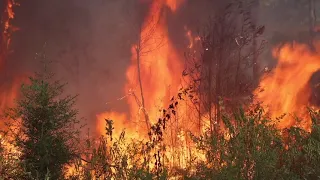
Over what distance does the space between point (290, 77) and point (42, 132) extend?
20.1 feet

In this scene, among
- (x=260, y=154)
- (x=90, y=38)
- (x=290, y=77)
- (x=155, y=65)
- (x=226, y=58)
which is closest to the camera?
(x=260, y=154)

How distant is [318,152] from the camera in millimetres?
3576

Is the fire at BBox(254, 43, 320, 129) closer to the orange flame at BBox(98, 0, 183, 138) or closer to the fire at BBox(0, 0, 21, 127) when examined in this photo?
the orange flame at BBox(98, 0, 183, 138)

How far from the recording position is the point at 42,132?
404 centimetres

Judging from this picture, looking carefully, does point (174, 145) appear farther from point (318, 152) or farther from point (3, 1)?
point (3, 1)

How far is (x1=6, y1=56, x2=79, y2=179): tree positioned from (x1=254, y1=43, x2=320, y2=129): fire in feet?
17.0

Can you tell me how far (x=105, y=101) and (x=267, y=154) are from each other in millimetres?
5176

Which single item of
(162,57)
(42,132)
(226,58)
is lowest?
(42,132)

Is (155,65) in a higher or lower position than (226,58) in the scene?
higher

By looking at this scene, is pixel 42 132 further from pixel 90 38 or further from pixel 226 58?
pixel 226 58

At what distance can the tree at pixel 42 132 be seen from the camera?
405 centimetres

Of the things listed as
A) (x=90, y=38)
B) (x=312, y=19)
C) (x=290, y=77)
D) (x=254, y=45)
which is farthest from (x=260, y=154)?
(x=312, y=19)

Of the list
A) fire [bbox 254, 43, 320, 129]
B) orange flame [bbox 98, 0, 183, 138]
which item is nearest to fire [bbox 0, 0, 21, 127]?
orange flame [bbox 98, 0, 183, 138]

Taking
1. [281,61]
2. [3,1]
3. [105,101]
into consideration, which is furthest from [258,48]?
[3,1]
